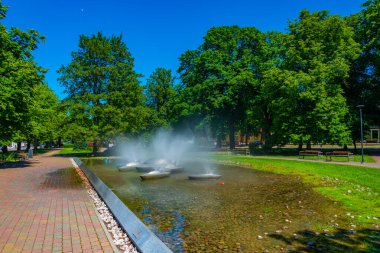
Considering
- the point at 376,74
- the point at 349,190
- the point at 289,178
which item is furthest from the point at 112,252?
the point at 376,74

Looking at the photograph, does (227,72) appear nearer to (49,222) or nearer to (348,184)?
(348,184)

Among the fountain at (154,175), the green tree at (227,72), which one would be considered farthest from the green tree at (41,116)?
the green tree at (227,72)

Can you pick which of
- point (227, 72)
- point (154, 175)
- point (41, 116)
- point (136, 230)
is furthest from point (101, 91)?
point (136, 230)

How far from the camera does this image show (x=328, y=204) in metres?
11.3

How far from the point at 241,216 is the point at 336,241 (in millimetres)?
3226

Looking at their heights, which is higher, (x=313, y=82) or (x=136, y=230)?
(x=313, y=82)

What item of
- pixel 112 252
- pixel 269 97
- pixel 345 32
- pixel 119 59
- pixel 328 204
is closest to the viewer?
pixel 112 252

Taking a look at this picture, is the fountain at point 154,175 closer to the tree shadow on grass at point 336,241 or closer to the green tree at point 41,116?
the tree shadow on grass at point 336,241

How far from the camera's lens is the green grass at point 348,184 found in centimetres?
1038

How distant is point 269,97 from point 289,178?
21.8 metres

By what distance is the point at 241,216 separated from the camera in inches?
393

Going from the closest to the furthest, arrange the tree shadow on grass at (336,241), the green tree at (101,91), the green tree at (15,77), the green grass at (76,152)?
the tree shadow on grass at (336,241), the green tree at (15,77), the green tree at (101,91), the green grass at (76,152)

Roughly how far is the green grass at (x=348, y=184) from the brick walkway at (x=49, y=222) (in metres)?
7.80

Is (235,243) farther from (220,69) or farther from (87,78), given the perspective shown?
(87,78)
